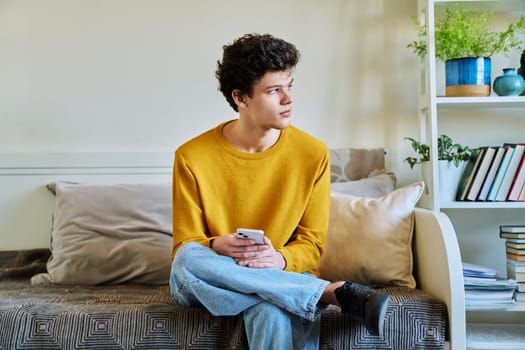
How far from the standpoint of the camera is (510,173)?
7.18 feet

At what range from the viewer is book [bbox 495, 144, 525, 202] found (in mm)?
2176

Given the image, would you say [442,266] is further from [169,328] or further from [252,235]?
[169,328]

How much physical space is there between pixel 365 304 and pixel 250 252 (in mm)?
319

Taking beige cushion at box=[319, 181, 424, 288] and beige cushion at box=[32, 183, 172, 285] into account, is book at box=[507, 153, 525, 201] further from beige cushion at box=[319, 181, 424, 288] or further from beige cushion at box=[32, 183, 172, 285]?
beige cushion at box=[32, 183, 172, 285]

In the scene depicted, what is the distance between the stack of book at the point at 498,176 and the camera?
2.18 metres

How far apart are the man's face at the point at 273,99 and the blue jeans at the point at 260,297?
0.42 metres

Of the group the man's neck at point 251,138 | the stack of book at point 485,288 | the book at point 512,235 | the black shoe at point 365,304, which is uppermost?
the man's neck at point 251,138

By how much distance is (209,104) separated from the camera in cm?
246

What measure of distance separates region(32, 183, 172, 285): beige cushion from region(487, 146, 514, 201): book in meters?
1.11

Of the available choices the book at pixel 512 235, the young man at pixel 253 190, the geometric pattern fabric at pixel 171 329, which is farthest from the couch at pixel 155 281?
the book at pixel 512 235

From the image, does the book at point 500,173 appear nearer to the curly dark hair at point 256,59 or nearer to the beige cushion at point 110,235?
the curly dark hair at point 256,59

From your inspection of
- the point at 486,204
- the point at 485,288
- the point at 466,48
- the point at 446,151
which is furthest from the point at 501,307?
the point at 466,48

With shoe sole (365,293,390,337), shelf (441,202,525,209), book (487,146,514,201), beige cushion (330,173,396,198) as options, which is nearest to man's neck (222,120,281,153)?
beige cushion (330,173,396,198)

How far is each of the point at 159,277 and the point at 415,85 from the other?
47.4 inches
